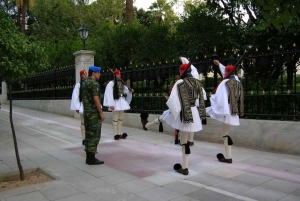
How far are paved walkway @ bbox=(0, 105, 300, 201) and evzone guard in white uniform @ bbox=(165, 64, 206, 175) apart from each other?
0.50m

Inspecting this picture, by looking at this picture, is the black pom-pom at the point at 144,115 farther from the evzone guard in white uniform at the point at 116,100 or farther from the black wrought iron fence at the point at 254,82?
the evzone guard in white uniform at the point at 116,100

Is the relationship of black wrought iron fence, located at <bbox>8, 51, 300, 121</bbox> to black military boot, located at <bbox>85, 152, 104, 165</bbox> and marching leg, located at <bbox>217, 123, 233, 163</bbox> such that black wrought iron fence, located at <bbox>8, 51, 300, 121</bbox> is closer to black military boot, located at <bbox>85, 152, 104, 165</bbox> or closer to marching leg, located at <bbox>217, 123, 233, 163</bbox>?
marching leg, located at <bbox>217, 123, 233, 163</bbox>

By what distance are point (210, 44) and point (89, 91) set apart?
5770mm

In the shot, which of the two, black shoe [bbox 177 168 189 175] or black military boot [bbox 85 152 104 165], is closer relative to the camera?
black shoe [bbox 177 168 189 175]

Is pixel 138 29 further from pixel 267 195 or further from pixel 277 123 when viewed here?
pixel 267 195

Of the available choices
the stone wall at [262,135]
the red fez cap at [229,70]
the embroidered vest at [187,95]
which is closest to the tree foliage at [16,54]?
the embroidered vest at [187,95]

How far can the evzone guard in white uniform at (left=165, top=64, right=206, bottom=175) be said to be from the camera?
5.26m

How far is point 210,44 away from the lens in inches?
414

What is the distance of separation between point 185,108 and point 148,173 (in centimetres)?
135

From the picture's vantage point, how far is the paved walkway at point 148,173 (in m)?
4.43

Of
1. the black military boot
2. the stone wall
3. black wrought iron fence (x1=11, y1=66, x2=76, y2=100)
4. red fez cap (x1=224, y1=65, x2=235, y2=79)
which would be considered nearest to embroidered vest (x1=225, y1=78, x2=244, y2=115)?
red fez cap (x1=224, y1=65, x2=235, y2=79)

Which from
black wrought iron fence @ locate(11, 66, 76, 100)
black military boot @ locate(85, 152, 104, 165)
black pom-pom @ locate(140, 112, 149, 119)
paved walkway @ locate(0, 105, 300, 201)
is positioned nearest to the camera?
paved walkway @ locate(0, 105, 300, 201)

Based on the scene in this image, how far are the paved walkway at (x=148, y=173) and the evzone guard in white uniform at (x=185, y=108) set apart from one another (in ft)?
1.64

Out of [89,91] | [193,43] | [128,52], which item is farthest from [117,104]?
[128,52]
